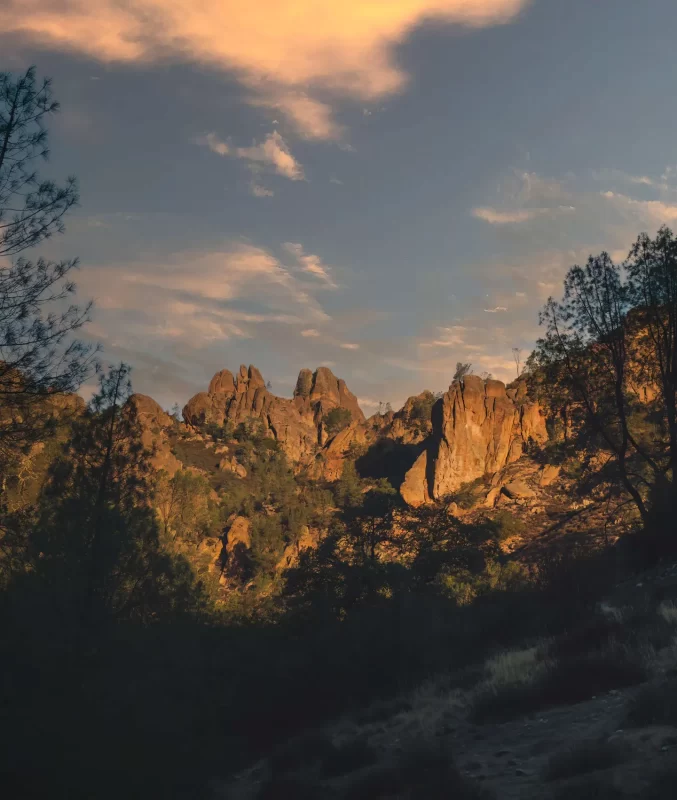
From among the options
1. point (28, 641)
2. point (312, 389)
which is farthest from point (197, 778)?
point (312, 389)

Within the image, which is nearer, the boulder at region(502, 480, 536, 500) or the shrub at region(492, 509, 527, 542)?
the shrub at region(492, 509, 527, 542)

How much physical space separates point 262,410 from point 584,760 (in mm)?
139269

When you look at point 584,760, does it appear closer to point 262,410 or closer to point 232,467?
point 232,467

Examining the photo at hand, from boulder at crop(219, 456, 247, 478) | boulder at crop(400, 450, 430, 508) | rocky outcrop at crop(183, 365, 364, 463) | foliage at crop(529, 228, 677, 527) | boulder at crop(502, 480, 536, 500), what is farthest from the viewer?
rocky outcrop at crop(183, 365, 364, 463)

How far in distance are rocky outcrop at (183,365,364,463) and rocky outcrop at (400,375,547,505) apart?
3799 centimetres

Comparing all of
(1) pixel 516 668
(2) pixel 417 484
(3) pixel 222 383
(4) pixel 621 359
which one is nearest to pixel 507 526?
(2) pixel 417 484

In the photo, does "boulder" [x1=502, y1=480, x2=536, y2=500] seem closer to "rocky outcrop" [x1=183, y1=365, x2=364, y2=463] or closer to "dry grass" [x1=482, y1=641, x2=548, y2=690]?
"rocky outcrop" [x1=183, y1=365, x2=364, y2=463]

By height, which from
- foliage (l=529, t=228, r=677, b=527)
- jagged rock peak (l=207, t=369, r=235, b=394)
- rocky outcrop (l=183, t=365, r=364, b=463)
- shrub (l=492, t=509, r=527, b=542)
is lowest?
shrub (l=492, t=509, r=527, b=542)

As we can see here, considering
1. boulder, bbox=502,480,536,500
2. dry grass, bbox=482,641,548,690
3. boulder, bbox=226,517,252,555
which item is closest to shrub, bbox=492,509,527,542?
boulder, bbox=502,480,536,500

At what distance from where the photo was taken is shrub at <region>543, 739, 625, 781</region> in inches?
230

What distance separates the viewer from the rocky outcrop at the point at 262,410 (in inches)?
5413

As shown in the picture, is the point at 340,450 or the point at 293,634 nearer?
the point at 293,634

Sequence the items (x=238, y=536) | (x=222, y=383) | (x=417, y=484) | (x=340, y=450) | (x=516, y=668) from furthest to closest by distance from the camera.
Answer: (x=222, y=383)
(x=340, y=450)
(x=417, y=484)
(x=238, y=536)
(x=516, y=668)

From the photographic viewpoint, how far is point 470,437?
355 ft
